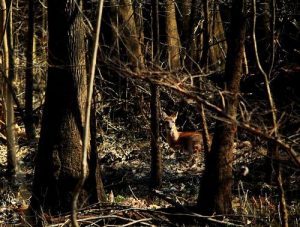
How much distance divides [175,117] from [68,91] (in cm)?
784

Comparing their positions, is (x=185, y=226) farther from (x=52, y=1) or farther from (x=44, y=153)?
(x=52, y=1)

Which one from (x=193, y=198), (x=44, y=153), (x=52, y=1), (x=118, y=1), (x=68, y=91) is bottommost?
(x=193, y=198)

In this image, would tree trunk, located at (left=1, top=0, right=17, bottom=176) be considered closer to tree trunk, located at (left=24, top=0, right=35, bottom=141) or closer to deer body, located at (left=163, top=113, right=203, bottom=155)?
tree trunk, located at (left=24, top=0, right=35, bottom=141)

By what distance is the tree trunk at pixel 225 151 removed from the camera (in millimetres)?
9742

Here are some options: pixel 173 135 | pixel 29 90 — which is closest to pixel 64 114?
pixel 173 135

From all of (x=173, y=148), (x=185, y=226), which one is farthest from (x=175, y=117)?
(x=185, y=226)

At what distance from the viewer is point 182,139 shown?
17719 mm

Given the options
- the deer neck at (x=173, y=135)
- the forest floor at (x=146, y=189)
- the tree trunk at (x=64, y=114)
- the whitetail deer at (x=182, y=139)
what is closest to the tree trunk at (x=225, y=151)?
the forest floor at (x=146, y=189)

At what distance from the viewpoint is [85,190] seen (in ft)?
37.7

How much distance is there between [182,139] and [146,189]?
118 inches

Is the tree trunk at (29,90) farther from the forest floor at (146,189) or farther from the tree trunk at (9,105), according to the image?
the tree trunk at (9,105)

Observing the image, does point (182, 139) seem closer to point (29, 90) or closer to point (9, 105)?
point (9, 105)

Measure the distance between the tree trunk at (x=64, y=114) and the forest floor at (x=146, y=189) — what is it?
0.76 meters

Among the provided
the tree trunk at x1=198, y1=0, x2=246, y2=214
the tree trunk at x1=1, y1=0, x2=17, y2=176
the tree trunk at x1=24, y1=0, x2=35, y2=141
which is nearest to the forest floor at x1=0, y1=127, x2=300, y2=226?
the tree trunk at x1=198, y1=0, x2=246, y2=214
